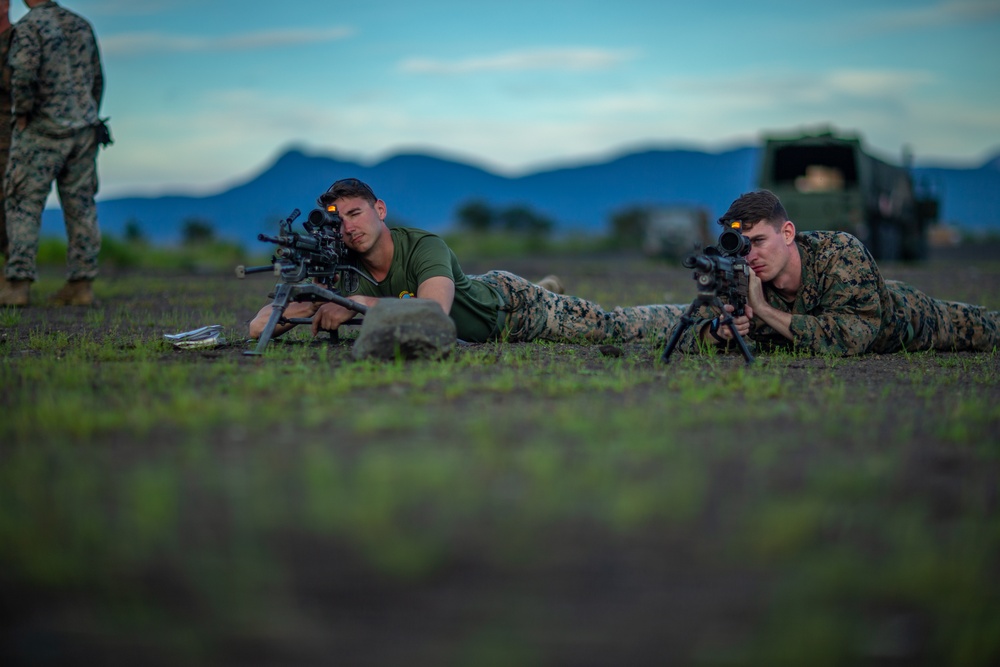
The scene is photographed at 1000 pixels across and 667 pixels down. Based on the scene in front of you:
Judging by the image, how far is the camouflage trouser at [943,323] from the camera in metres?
7.59

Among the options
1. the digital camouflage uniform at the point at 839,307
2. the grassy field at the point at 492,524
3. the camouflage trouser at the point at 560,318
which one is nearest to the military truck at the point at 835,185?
the camouflage trouser at the point at 560,318

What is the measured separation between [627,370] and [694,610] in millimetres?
3718

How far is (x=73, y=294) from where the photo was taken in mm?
10953

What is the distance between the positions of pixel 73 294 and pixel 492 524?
361 inches

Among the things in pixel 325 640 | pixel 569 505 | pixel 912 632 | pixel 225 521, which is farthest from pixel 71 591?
pixel 912 632

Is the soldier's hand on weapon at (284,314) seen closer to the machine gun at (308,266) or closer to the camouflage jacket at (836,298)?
the machine gun at (308,266)

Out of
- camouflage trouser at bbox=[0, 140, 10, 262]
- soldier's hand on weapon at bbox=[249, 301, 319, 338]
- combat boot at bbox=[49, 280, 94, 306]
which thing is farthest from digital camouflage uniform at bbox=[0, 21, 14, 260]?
soldier's hand on weapon at bbox=[249, 301, 319, 338]

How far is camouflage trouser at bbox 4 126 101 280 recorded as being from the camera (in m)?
10.3

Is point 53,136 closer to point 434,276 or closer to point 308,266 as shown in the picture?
point 308,266

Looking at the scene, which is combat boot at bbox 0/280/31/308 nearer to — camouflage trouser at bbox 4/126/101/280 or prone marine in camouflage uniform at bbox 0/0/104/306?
prone marine in camouflage uniform at bbox 0/0/104/306

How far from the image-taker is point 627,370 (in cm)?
625

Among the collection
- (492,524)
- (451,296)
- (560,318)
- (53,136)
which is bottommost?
(492,524)

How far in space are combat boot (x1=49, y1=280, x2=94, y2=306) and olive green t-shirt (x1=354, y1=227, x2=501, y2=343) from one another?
508 cm

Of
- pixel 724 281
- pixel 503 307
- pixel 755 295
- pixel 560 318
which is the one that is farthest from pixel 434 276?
pixel 755 295
